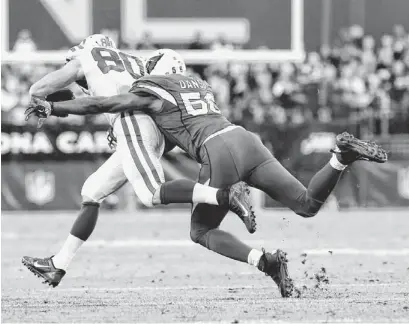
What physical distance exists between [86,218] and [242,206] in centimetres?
143

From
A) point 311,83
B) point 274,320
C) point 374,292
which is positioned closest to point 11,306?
point 274,320

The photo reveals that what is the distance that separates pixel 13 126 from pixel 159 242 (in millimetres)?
4760

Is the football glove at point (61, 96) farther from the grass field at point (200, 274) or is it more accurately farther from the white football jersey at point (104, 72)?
the grass field at point (200, 274)

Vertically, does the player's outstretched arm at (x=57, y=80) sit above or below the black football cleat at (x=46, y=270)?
above

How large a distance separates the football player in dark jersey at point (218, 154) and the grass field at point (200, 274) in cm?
37

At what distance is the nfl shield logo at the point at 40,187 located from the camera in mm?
15852

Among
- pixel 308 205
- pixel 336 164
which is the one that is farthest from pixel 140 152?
pixel 336 164

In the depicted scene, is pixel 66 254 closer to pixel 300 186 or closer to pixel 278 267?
pixel 278 267

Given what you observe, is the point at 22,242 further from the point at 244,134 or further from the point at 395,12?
the point at 395,12

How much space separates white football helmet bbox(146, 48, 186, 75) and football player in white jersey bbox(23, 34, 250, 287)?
0.64 feet

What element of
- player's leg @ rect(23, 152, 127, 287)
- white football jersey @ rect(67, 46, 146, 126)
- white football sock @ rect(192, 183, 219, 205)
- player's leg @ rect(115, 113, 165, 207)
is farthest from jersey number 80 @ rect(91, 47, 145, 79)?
white football sock @ rect(192, 183, 219, 205)

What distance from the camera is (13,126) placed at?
15.9 meters

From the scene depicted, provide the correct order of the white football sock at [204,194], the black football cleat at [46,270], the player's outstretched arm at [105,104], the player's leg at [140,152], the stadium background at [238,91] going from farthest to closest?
the stadium background at [238,91], the black football cleat at [46,270], the player's leg at [140,152], the player's outstretched arm at [105,104], the white football sock at [204,194]

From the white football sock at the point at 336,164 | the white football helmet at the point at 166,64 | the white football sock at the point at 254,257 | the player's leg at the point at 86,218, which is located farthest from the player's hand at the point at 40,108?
the white football sock at the point at 336,164
